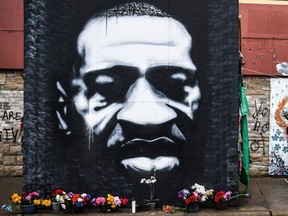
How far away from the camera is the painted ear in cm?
682

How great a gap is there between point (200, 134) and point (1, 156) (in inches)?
185

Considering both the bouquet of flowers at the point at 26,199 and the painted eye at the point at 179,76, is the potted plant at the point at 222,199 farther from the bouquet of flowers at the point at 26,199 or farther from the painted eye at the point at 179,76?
the bouquet of flowers at the point at 26,199

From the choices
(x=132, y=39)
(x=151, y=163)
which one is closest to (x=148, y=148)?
(x=151, y=163)

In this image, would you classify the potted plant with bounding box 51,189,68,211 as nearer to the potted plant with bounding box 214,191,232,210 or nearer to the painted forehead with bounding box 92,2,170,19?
the potted plant with bounding box 214,191,232,210

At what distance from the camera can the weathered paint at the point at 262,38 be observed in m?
9.19

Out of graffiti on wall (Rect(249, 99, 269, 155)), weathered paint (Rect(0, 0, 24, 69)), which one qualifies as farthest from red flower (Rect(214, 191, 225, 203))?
weathered paint (Rect(0, 0, 24, 69))

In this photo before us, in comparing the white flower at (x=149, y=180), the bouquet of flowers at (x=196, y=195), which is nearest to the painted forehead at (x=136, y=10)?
the white flower at (x=149, y=180)

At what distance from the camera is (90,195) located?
679cm

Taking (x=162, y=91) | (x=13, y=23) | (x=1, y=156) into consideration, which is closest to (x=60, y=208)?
(x=162, y=91)

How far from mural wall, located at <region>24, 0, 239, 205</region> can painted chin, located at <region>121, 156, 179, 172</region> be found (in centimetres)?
2

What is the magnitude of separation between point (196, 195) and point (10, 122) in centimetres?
473

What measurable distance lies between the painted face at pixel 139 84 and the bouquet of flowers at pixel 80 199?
0.82 m

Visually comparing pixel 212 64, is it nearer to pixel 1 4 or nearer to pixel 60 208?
pixel 60 208

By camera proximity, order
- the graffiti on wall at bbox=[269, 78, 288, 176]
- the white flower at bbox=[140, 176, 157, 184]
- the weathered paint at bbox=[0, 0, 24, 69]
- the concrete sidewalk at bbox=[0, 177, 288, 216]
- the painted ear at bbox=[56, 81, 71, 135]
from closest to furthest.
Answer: the concrete sidewalk at bbox=[0, 177, 288, 216], the white flower at bbox=[140, 176, 157, 184], the painted ear at bbox=[56, 81, 71, 135], the weathered paint at bbox=[0, 0, 24, 69], the graffiti on wall at bbox=[269, 78, 288, 176]
